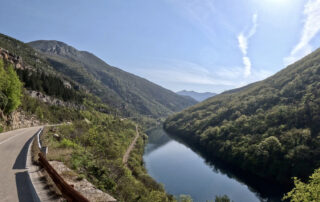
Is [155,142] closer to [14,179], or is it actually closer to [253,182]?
[253,182]

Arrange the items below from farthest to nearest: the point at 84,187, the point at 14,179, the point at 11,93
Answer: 1. the point at 11,93
2. the point at 14,179
3. the point at 84,187

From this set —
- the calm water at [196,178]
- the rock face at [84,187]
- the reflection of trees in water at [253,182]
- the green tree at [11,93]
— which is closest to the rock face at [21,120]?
the green tree at [11,93]

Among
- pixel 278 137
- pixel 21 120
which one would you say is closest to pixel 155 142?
pixel 278 137

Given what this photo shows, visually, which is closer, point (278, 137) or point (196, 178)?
point (196, 178)

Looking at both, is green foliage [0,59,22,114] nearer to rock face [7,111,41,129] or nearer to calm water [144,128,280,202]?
rock face [7,111,41,129]

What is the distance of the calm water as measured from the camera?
4253 cm

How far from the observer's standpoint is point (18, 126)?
1329 inches

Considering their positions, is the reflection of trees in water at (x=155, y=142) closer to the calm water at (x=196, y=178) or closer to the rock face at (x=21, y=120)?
the calm water at (x=196, y=178)

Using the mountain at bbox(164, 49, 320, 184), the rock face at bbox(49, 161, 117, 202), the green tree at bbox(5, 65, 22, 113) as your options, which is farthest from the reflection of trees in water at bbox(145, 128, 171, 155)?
the rock face at bbox(49, 161, 117, 202)

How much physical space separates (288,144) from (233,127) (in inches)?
1112

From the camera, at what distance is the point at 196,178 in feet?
171

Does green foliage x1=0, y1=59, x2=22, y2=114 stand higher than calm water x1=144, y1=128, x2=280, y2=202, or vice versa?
green foliage x1=0, y1=59, x2=22, y2=114

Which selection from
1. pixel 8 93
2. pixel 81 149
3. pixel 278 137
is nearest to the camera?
pixel 81 149

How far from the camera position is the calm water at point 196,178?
140 ft
